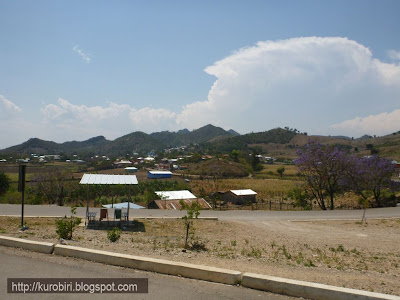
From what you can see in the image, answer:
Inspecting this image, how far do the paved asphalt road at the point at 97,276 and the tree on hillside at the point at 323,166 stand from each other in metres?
24.3

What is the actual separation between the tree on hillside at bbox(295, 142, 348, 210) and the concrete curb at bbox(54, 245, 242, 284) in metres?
24.0

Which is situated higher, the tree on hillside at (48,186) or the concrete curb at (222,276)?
the concrete curb at (222,276)

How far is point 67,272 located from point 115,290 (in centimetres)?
131

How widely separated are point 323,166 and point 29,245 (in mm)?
25679

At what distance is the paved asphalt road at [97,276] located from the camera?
4941mm

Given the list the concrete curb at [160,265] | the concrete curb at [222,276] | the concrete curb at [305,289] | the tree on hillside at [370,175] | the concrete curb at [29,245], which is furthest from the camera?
the tree on hillside at [370,175]

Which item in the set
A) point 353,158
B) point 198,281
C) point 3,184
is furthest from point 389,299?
point 3,184

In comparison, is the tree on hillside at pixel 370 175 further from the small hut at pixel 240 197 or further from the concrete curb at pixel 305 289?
the concrete curb at pixel 305 289

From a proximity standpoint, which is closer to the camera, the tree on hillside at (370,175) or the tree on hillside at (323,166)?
the tree on hillside at (370,175)

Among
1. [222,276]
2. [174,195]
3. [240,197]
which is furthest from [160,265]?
[240,197]

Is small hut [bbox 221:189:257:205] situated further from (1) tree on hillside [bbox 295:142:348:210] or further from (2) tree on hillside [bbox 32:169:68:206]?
(2) tree on hillside [bbox 32:169:68:206]

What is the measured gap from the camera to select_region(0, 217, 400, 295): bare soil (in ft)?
21.9

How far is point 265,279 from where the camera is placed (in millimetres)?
5188

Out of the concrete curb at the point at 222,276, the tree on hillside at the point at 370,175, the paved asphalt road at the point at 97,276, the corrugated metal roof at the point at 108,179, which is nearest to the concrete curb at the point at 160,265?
the concrete curb at the point at 222,276
